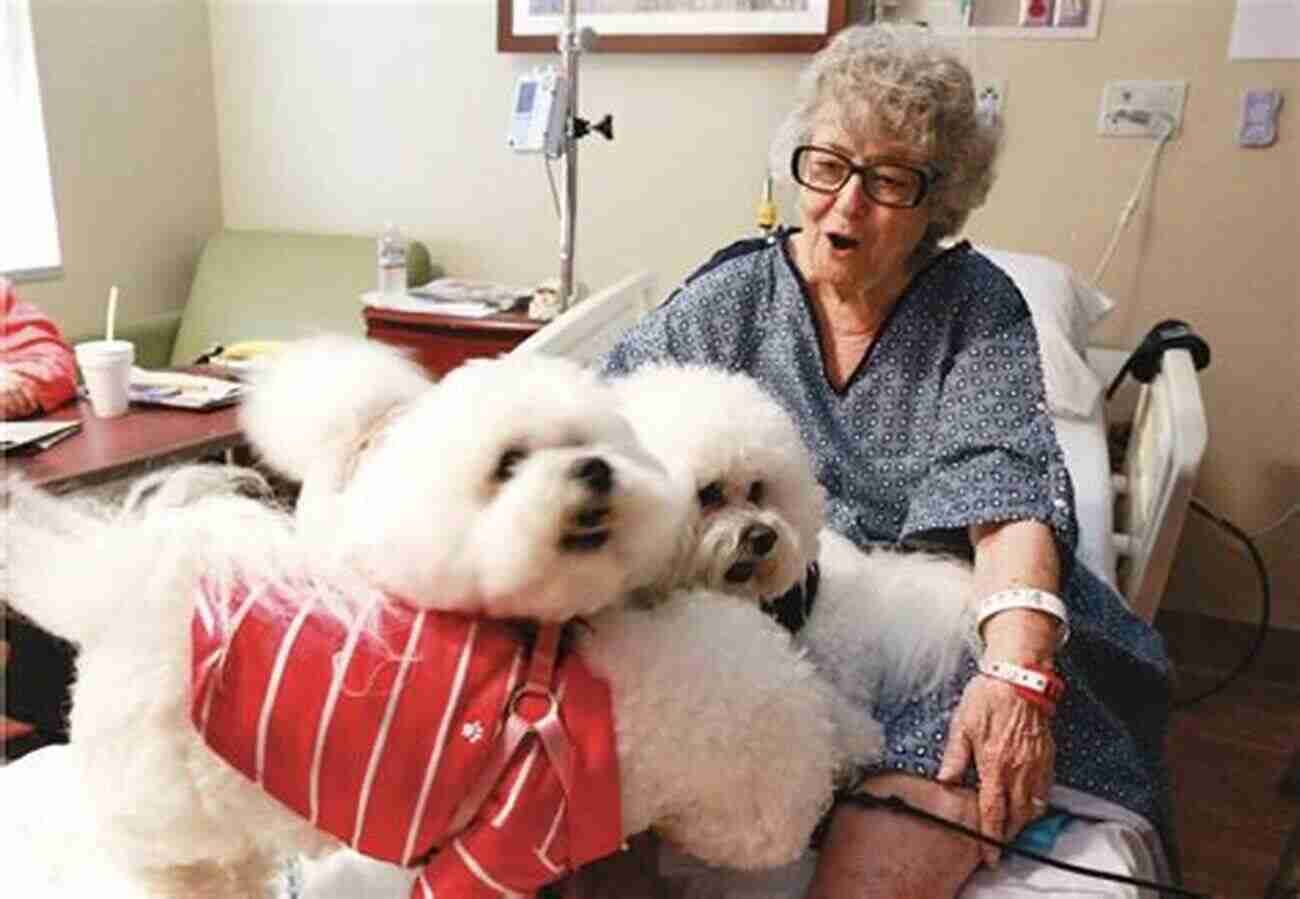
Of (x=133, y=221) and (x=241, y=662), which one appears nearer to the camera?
(x=241, y=662)

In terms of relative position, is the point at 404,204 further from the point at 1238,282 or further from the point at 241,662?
the point at 241,662

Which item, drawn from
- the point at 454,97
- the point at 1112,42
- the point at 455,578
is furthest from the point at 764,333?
the point at 454,97

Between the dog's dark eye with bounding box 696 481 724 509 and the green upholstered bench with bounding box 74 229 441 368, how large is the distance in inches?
86.5

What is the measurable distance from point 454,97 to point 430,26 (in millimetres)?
209

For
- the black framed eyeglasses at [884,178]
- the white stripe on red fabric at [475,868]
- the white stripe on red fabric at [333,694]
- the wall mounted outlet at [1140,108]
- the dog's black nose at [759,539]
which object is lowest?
the white stripe on red fabric at [475,868]

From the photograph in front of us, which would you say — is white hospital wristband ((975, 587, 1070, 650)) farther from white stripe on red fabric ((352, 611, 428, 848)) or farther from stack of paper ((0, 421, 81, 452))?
stack of paper ((0, 421, 81, 452))

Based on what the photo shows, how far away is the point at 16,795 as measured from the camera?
36.6 inches

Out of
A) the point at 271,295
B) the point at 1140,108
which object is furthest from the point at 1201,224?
the point at 271,295

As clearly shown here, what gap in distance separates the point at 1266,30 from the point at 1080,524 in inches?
51.5

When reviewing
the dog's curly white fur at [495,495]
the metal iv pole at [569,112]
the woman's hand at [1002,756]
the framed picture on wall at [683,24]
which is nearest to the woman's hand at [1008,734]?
the woman's hand at [1002,756]

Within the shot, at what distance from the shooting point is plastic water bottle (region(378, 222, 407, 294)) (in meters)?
2.79

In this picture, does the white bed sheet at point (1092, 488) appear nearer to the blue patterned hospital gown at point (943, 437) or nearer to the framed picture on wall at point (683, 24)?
the blue patterned hospital gown at point (943, 437)

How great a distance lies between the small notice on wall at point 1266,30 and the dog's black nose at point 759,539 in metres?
1.93

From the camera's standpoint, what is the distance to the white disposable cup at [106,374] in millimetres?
1659
